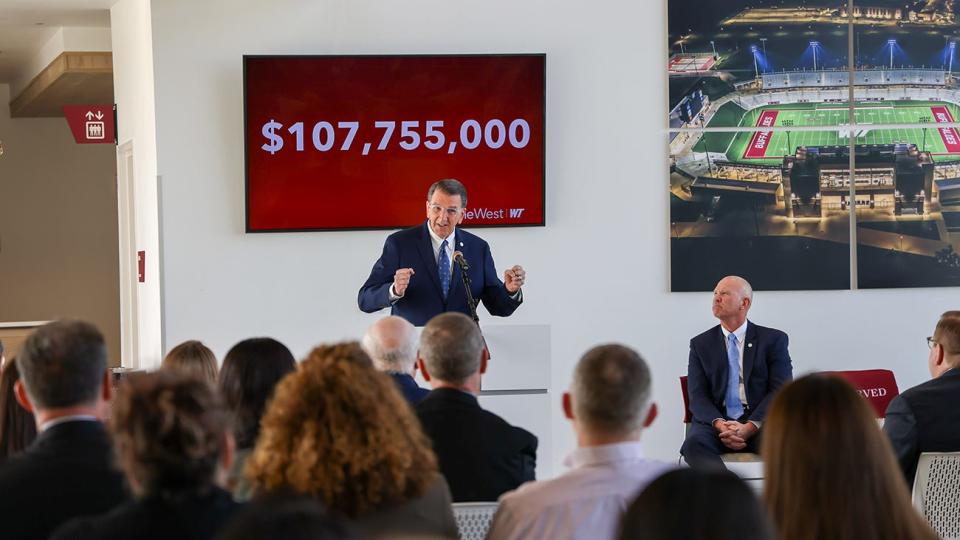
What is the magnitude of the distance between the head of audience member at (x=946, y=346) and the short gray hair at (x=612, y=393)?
2.15 metres

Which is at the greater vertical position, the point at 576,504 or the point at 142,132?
the point at 142,132

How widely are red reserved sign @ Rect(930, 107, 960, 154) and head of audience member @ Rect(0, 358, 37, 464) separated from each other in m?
6.12

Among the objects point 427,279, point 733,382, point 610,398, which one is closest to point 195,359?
point 610,398

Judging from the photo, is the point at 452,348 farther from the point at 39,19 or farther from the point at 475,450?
the point at 39,19

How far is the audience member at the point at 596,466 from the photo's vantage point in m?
2.54

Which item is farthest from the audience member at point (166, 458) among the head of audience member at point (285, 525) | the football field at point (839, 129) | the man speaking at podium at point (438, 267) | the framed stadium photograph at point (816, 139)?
the football field at point (839, 129)

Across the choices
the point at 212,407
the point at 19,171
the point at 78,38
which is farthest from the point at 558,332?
the point at 19,171

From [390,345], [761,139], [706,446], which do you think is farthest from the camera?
[761,139]

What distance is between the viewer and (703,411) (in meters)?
5.93

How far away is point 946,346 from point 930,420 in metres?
0.33

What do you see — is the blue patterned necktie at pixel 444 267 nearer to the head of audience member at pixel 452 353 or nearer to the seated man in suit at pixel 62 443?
the head of audience member at pixel 452 353

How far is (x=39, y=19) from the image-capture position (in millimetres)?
9031

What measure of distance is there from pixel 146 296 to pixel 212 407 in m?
6.20

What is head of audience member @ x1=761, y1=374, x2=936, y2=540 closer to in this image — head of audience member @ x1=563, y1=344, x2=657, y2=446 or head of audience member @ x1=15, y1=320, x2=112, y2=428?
head of audience member @ x1=563, y1=344, x2=657, y2=446
